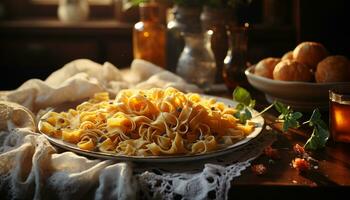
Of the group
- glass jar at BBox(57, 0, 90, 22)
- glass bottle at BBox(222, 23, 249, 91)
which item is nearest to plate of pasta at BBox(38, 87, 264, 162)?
glass bottle at BBox(222, 23, 249, 91)

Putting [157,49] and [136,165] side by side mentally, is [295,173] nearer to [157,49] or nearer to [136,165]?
[136,165]

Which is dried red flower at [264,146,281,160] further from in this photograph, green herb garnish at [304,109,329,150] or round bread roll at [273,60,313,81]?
round bread roll at [273,60,313,81]

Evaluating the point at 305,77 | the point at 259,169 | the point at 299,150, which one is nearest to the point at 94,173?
the point at 259,169

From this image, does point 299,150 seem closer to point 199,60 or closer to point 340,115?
point 340,115

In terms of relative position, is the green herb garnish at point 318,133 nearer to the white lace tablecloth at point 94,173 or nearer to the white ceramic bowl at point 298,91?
the white lace tablecloth at point 94,173

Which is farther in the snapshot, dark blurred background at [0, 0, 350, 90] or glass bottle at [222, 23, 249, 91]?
dark blurred background at [0, 0, 350, 90]

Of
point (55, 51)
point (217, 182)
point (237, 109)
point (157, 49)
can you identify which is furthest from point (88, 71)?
point (55, 51)

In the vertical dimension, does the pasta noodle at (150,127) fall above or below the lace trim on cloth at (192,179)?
above

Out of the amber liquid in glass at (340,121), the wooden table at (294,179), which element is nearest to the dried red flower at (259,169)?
the wooden table at (294,179)
